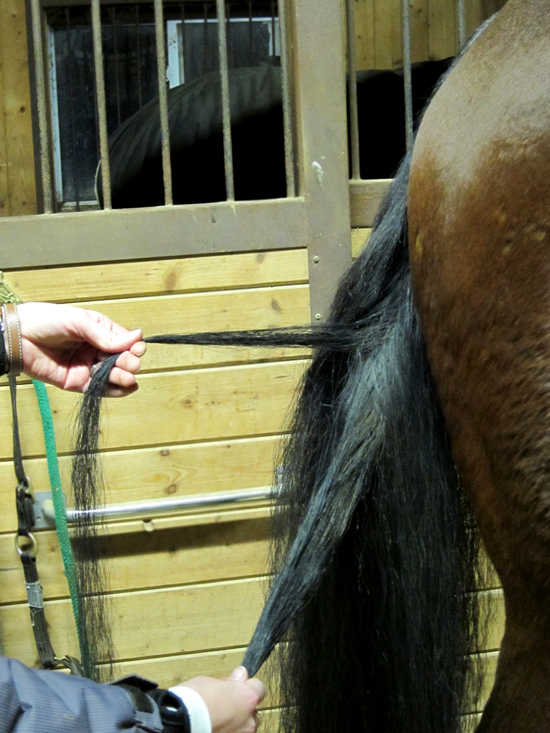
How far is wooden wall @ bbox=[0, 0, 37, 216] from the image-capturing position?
2703 mm

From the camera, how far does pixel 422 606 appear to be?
79 centimetres

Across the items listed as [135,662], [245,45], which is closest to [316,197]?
[135,662]

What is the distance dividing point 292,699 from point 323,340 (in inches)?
18.4

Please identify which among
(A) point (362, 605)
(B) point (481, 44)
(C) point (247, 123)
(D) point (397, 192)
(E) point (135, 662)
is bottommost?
(E) point (135, 662)

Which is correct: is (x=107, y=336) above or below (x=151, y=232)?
below

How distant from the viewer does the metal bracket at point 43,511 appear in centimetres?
148

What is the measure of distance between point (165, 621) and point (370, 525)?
924 millimetres

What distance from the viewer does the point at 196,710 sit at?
0.62 meters

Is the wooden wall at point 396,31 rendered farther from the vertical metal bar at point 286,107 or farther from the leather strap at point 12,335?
the leather strap at point 12,335

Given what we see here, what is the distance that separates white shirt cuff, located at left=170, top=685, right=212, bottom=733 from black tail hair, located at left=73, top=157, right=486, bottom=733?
0.39ft

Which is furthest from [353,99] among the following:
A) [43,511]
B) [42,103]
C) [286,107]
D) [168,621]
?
[168,621]

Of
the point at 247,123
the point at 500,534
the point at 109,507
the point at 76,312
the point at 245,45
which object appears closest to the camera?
the point at 500,534

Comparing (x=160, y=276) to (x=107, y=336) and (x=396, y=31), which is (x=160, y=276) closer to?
(x=107, y=336)

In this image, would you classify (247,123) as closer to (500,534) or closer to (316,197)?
(316,197)
